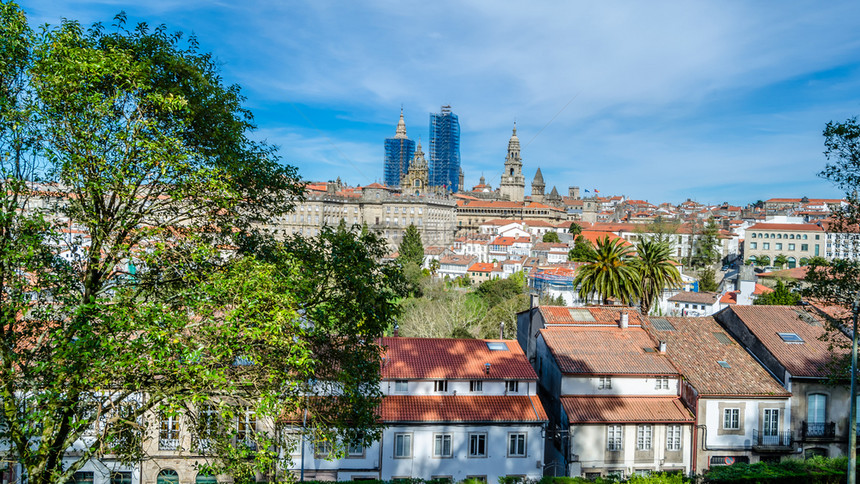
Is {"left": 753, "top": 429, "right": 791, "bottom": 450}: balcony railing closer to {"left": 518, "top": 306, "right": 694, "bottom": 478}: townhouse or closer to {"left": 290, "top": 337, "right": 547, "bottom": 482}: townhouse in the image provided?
{"left": 518, "top": 306, "right": 694, "bottom": 478}: townhouse

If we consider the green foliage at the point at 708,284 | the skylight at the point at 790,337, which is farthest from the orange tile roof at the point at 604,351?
the green foliage at the point at 708,284

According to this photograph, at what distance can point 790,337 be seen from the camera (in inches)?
976

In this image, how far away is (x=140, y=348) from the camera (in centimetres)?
815

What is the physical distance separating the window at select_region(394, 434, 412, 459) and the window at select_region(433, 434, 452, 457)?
89cm

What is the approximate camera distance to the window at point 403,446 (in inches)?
797

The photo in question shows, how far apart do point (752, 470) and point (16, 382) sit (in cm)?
1872

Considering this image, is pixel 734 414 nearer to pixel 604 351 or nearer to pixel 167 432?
pixel 604 351

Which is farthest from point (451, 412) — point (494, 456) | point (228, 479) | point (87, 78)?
point (87, 78)

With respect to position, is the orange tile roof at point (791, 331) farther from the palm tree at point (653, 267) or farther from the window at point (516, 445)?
the window at point (516, 445)

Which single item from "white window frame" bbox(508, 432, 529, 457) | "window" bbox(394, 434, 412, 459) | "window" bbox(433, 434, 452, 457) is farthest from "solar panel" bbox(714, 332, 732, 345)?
"window" bbox(394, 434, 412, 459)

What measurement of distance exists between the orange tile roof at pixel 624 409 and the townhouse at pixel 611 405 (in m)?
0.04

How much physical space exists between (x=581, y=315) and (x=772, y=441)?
8.90m

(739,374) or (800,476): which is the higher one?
(739,374)

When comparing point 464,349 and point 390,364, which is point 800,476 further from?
point 390,364
